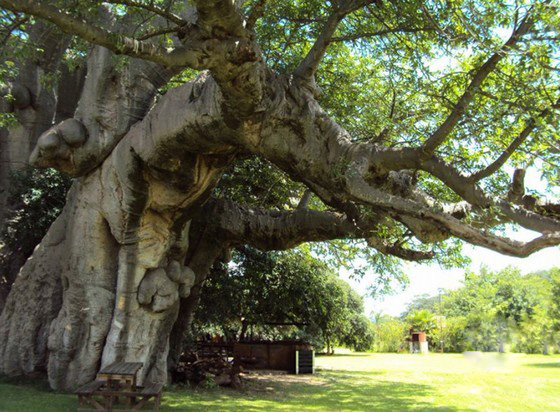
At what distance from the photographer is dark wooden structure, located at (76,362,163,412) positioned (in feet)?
21.8

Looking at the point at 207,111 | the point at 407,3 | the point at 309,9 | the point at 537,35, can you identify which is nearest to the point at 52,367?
the point at 207,111

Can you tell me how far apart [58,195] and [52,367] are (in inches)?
176

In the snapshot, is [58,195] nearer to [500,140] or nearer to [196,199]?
[196,199]

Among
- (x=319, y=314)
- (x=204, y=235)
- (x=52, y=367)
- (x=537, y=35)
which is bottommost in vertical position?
(x=52, y=367)

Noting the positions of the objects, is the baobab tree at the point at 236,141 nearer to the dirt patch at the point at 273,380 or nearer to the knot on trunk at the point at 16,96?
the knot on trunk at the point at 16,96

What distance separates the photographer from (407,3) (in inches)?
266

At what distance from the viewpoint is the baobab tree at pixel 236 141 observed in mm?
5496

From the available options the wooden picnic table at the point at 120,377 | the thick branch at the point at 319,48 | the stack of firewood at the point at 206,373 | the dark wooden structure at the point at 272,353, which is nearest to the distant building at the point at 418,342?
the dark wooden structure at the point at 272,353

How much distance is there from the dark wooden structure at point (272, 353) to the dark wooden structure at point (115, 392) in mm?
9696

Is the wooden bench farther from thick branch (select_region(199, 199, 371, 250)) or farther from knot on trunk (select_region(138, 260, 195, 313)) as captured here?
thick branch (select_region(199, 199, 371, 250))

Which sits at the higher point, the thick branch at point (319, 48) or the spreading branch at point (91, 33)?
the thick branch at point (319, 48)

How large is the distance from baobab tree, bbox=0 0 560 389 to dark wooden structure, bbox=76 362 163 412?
1.55 metres

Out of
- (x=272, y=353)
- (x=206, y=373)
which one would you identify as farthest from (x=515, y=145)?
(x=272, y=353)

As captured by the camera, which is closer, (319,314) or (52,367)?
(52,367)
